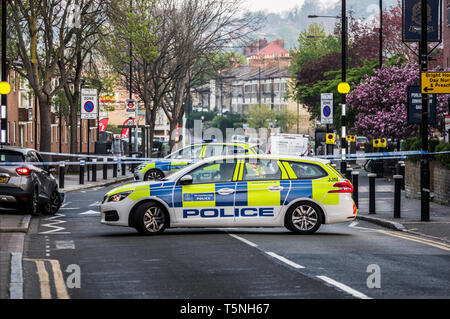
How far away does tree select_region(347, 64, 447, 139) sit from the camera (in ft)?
147

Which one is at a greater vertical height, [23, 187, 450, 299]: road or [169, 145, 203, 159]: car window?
[169, 145, 203, 159]: car window

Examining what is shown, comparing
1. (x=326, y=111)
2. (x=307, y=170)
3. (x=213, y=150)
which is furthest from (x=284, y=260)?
(x=326, y=111)

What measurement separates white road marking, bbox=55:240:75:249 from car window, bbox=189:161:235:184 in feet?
8.35

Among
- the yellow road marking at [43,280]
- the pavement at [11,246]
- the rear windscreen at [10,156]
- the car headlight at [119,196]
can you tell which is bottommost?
the yellow road marking at [43,280]

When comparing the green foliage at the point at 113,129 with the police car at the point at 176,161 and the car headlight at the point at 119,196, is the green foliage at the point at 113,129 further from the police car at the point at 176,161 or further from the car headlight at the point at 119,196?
the car headlight at the point at 119,196

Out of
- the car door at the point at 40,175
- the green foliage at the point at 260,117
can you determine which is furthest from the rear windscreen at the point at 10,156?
the green foliage at the point at 260,117

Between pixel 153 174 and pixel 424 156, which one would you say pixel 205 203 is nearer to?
pixel 424 156

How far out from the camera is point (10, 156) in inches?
804

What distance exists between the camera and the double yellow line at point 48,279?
31.9 ft

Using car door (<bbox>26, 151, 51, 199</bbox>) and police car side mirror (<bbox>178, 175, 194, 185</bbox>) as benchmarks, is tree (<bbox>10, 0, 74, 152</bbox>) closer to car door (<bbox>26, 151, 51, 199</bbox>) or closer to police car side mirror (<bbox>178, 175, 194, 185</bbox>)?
car door (<bbox>26, 151, 51, 199</bbox>)

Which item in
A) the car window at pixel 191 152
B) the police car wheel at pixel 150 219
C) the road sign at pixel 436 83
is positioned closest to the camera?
the police car wheel at pixel 150 219

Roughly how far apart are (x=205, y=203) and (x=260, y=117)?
12379cm

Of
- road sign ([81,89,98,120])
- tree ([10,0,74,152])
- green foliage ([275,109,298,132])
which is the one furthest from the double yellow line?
green foliage ([275,109,298,132])

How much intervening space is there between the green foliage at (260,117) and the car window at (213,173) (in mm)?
121550
